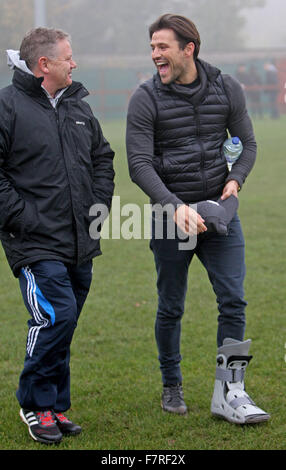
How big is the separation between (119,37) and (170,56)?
5635cm

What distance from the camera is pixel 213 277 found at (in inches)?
172

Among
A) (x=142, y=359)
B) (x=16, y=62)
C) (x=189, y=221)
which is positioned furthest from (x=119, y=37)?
(x=189, y=221)

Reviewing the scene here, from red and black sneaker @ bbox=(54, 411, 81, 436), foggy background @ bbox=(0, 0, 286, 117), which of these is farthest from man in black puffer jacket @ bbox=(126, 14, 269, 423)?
foggy background @ bbox=(0, 0, 286, 117)

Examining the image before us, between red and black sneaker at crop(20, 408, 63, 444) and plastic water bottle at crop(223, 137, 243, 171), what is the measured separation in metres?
1.68

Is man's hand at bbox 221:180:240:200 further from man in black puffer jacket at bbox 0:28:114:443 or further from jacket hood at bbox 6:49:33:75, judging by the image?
jacket hood at bbox 6:49:33:75

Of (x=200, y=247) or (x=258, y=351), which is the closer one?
(x=200, y=247)

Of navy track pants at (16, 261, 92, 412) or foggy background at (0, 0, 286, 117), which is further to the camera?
foggy background at (0, 0, 286, 117)

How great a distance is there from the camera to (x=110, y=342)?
5930 millimetres

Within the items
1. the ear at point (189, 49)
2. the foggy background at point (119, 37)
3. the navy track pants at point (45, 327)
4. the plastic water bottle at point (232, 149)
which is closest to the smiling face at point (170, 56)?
the ear at point (189, 49)

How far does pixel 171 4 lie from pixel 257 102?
29.9 meters

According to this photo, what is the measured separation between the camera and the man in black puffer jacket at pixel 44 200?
3.97 metres

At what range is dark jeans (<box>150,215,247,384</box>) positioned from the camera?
170 inches
